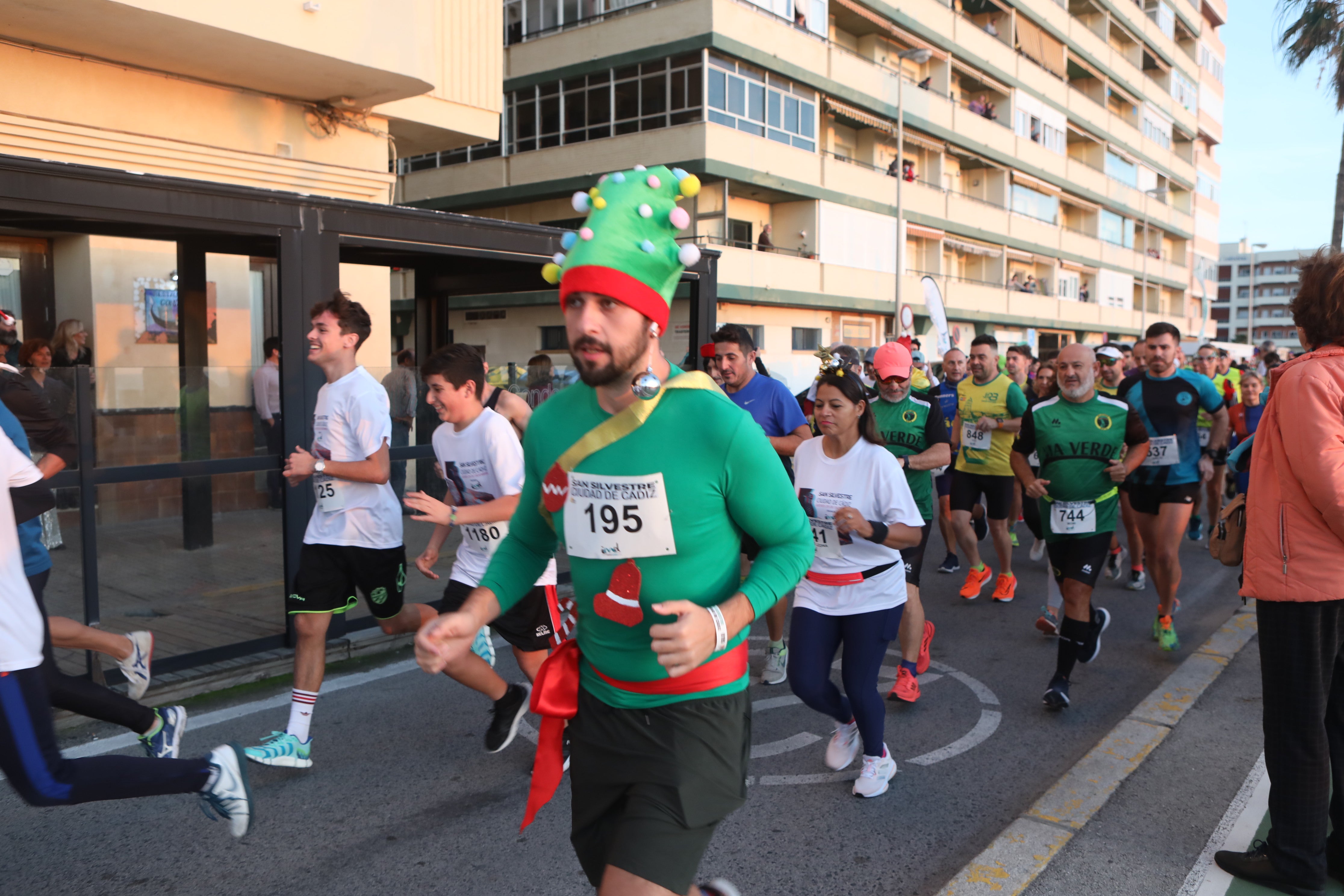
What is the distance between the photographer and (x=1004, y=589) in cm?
783

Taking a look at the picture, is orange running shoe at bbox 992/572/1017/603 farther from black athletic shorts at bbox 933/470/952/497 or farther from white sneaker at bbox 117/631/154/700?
white sneaker at bbox 117/631/154/700

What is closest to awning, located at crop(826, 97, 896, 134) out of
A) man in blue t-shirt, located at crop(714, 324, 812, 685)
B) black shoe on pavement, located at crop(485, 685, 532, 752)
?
man in blue t-shirt, located at crop(714, 324, 812, 685)

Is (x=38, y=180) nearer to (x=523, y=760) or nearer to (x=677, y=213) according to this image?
(x=523, y=760)

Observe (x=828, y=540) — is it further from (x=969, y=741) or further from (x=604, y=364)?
(x=604, y=364)

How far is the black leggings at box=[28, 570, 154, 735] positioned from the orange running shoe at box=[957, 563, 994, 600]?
590 centimetres

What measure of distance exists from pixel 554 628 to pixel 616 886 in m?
2.44

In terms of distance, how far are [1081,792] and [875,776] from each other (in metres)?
0.83

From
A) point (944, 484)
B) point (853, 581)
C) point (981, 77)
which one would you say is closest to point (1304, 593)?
point (853, 581)

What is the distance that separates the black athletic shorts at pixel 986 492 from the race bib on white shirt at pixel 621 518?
6.41 meters

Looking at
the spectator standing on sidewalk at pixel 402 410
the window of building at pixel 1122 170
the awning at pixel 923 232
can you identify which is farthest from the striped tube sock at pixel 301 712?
the window of building at pixel 1122 170

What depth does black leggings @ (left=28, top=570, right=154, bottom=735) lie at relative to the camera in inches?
137

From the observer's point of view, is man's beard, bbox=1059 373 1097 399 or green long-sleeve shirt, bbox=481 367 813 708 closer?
green long-sleeve shirt, bbox=481 367 813 708

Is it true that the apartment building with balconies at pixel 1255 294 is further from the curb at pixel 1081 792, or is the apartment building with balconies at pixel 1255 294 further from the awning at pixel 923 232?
the curb at pixel 1081 792

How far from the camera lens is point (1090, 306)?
47.2 meters
